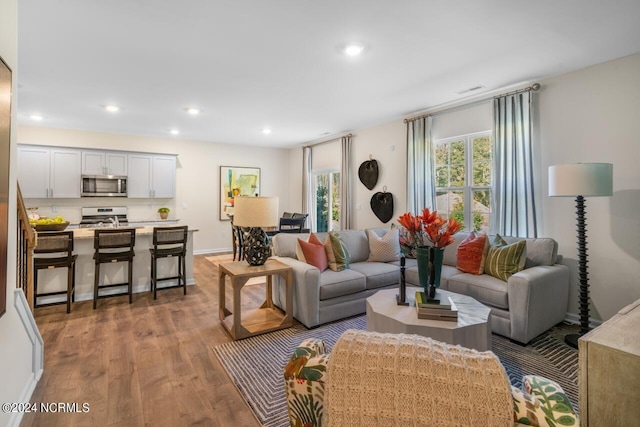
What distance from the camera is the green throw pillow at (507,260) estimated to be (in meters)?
3.16

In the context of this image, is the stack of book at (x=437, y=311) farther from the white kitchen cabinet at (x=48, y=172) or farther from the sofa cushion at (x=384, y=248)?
the white kitchen cabinet at (x=48, y=172)

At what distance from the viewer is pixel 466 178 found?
445cm

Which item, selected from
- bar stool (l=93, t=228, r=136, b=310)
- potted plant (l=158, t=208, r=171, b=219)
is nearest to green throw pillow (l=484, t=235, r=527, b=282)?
bar stool (l=93, t=228, r=136, b=310)

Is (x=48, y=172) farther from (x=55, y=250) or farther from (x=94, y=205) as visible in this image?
(x=55, y=250)

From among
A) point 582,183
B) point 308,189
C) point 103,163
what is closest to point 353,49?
point 582,183

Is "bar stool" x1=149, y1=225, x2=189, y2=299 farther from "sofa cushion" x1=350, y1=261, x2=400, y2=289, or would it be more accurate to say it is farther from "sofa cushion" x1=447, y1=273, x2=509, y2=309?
"sofa cushion" x1=447, y1=273, x2=509, y2=309

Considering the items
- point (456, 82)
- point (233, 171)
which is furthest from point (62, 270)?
point (456, 82)

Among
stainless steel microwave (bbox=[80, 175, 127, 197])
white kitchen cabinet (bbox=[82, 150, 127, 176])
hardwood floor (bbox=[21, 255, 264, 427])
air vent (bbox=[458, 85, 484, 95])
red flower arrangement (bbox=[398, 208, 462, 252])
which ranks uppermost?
air vent (bbox=[458, 85, 484, 95])

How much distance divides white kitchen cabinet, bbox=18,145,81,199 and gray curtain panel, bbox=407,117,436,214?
6.27 metres

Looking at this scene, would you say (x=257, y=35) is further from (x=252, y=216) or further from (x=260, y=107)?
(x=260, y=107)

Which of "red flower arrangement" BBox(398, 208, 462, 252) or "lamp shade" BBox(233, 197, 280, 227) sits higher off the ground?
"lamp shade" BBox(233, 197, 280, 227)

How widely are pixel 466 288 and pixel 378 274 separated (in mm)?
947

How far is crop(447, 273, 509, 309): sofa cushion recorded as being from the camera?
295 cm

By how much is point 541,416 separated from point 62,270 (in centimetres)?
498
